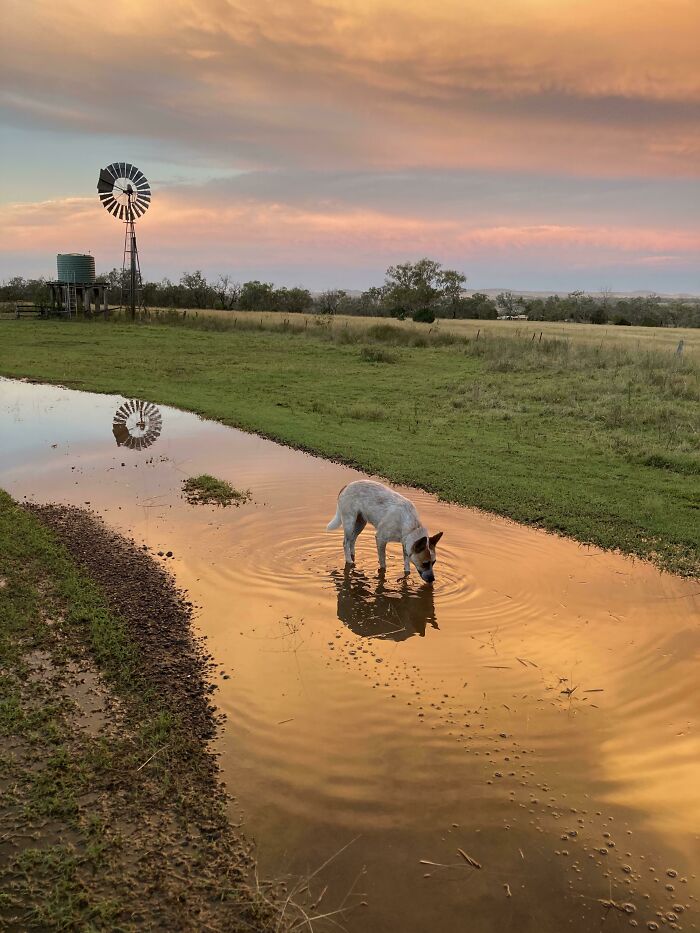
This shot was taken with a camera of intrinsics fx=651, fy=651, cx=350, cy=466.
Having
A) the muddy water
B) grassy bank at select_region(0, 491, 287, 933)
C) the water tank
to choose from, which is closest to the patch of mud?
grassy bank at select_region(0, 491, 287, 933)

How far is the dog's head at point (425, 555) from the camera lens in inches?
378

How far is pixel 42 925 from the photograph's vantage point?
4551mm

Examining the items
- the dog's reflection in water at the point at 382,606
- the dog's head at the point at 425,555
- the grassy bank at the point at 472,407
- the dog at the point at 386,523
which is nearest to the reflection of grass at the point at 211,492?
the grassy bank at the point at 472,407

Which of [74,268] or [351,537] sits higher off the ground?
[74,268]

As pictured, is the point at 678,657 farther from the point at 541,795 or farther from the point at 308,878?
the point at 308,878

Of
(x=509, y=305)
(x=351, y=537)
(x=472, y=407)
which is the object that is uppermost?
(x=509, y=305)

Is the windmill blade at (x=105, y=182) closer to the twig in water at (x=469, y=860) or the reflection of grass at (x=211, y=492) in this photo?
the reflection of grass at (x=211, y=492)

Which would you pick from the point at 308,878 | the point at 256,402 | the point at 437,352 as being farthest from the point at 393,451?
the point at 437,352

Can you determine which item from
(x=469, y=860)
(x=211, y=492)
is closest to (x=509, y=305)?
(x=211, y=492)

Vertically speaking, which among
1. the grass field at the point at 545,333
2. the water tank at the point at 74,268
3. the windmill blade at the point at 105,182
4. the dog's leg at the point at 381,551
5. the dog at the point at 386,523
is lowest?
the dog's leg at the point at 381,551

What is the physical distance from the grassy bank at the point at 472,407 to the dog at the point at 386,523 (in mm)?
4106

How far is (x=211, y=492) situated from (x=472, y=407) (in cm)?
1349

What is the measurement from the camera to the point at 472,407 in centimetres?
2483

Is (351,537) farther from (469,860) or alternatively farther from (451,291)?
(451,291)
